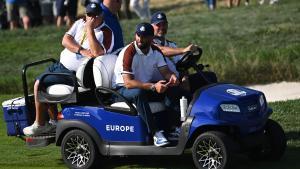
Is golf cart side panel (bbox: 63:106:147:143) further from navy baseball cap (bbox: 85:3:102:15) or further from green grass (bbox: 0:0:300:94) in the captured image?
green grass (bbox: 0:0:300:94)

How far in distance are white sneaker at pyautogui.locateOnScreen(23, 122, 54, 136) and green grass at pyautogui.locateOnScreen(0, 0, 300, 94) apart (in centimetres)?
606

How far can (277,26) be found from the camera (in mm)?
20734

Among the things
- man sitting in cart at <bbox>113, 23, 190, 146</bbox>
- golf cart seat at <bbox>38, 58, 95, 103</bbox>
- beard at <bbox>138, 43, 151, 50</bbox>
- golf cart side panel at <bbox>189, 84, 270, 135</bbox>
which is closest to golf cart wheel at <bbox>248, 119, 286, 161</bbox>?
golf cart side panel at <bbox>189, 84, 270, 135</bbox>

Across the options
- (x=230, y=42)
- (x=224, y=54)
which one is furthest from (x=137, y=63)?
(x=230, y=42)

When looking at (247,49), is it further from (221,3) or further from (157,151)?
(221,3)

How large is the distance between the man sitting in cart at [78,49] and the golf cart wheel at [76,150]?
0.52 metres

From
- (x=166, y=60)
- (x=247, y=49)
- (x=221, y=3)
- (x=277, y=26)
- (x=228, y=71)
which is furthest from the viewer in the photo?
(x=221, y=3)

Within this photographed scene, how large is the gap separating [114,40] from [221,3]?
20.2 m

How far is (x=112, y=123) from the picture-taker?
1044 centimetres

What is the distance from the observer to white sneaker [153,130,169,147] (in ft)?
33.2

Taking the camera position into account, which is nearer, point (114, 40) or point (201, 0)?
point (114, 40)

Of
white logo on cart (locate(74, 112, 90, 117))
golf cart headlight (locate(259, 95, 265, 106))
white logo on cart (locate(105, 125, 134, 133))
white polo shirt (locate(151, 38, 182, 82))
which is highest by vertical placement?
white polo shirt (locate(151, 38, 182, 82))

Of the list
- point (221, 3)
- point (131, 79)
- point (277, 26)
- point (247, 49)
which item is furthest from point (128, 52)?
point (221, 3)

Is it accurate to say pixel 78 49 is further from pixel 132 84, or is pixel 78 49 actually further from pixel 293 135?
pixel 293 135
